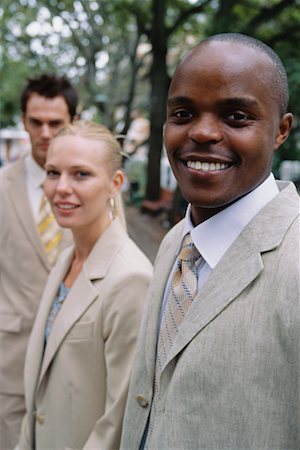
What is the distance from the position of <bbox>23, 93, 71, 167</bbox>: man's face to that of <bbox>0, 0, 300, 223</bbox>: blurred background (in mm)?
4445

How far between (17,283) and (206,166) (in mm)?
1859

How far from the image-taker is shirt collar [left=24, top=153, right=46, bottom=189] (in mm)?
2959

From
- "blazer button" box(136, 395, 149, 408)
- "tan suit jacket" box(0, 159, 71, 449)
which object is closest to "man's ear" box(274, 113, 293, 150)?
"blazer button" box(136, 395, 149, 408)

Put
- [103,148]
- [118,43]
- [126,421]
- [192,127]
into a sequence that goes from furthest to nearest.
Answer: [118,43] → [103,148] → [126,421] → [192,127]

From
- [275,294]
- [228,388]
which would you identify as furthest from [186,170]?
[228,388]

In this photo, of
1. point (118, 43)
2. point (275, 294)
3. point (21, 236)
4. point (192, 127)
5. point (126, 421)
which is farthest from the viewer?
point (118, 43)

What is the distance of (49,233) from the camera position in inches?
112

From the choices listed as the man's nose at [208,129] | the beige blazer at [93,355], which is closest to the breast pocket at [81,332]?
the beige blazer at [93,355]

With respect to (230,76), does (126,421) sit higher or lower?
lower

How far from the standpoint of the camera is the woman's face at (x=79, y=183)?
Answer: 6.86 feet

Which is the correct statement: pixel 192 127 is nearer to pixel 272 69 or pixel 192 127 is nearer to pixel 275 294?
pixel 272 69

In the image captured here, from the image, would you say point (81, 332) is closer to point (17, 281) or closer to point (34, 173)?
point (17, 281)

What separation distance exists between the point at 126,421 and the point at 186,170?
72cm

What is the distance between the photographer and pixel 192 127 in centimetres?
117
